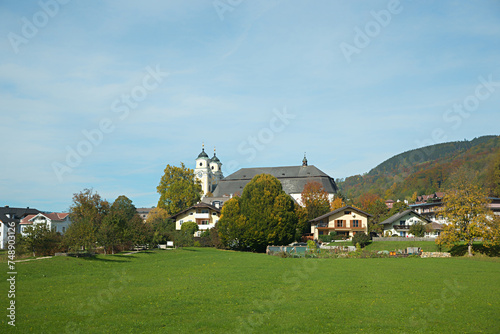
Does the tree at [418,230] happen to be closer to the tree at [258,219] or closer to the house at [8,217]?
the tree at [258,219]

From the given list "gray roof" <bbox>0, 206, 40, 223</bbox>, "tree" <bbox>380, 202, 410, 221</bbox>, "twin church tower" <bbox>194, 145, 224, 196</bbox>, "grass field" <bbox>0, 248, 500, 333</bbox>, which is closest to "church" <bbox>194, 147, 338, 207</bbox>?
"twin church tower" <bbox>194, 145, 224, 196</bbox>

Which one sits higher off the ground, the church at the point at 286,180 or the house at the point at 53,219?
the church at the point at 286,180

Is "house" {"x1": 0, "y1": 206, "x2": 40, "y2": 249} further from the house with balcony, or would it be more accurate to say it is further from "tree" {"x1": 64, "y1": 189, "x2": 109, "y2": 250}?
the house with balcony

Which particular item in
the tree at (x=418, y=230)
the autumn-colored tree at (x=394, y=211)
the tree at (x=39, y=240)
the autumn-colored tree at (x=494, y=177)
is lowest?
the tree at (x=418, y=230)

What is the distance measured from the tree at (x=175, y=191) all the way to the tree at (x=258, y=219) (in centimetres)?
3244

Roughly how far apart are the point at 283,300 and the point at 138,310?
18.1 feet

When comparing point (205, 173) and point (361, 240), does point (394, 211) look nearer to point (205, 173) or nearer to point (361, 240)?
point (361, 240)

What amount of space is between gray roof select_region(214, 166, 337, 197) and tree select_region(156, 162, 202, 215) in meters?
28.7

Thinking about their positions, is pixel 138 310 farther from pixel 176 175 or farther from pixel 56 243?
pixel 176 175

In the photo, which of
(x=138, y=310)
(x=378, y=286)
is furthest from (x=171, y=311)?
(x=378, y=286)

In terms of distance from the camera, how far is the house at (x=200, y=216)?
2918 inches

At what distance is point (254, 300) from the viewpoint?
52.4 ft

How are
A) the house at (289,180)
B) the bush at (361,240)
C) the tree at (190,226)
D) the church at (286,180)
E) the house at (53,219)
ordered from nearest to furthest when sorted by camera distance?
the bush at (361,240), the house at (53,219), the tree at (190,226), the church at (286,180), the house at (289,180)

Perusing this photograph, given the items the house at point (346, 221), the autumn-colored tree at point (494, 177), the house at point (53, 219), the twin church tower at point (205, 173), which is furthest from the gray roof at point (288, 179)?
the house at point (53, 219)
